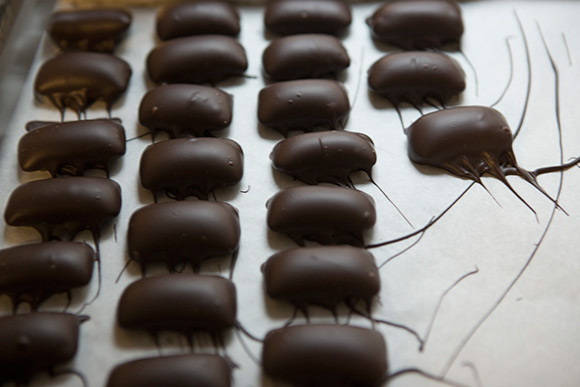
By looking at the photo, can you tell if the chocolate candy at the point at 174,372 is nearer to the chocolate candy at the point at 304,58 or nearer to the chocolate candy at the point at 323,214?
the chocolate candy at the point at 323,214

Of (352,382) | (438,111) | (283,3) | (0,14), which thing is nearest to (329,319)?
(352,382)

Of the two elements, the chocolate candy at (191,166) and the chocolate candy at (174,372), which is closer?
the chocolate candy at (174,372)

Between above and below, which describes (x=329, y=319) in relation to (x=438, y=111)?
below

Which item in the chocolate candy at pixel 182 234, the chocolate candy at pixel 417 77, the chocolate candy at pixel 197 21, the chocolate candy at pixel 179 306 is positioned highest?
the chocolate candy at pixel 197 21

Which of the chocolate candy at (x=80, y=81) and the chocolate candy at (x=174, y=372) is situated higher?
the chocolate candy at (x=80, y=81)

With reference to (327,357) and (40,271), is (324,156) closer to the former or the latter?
(327,357)

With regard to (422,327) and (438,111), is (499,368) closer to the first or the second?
(422,327)

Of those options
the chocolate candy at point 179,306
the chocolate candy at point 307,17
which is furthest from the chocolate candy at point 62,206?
the chocolate candy at point 307,17
